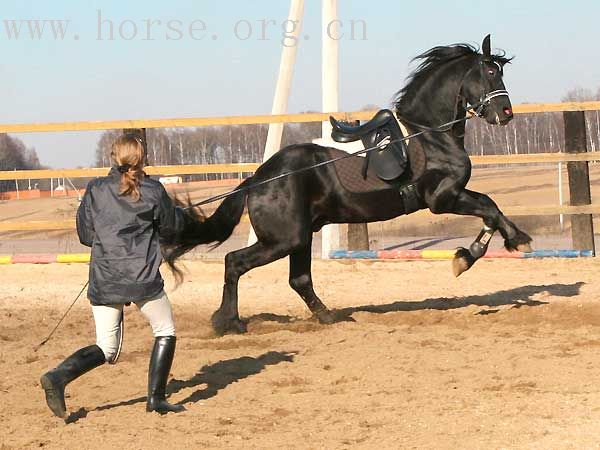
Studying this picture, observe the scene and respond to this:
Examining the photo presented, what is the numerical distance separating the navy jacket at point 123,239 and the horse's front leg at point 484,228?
3907 millimetres

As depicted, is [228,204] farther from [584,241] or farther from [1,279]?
[584,241]

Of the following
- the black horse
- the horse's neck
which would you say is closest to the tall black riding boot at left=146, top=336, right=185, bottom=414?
the black horse

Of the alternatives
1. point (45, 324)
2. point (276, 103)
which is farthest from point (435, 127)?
point (276, 103)

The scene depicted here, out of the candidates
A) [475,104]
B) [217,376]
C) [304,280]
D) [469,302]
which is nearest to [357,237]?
[469,302]

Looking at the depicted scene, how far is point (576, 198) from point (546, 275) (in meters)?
1.89

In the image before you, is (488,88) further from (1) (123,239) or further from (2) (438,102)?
(1) (123,239)

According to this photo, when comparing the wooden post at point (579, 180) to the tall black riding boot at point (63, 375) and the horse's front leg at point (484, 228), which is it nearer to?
the horse's front leg at point (484, 228)

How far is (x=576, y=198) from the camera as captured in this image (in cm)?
1281

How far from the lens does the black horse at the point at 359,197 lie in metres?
8.54

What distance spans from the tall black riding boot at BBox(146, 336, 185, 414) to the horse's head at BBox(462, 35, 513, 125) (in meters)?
4.35

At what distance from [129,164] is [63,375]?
1.24 metres

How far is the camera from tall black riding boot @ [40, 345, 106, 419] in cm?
541

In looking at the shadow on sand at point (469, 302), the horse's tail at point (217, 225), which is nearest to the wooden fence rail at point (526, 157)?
the shadow on sand at point (469, 302)

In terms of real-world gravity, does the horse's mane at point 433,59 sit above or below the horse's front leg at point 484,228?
above
